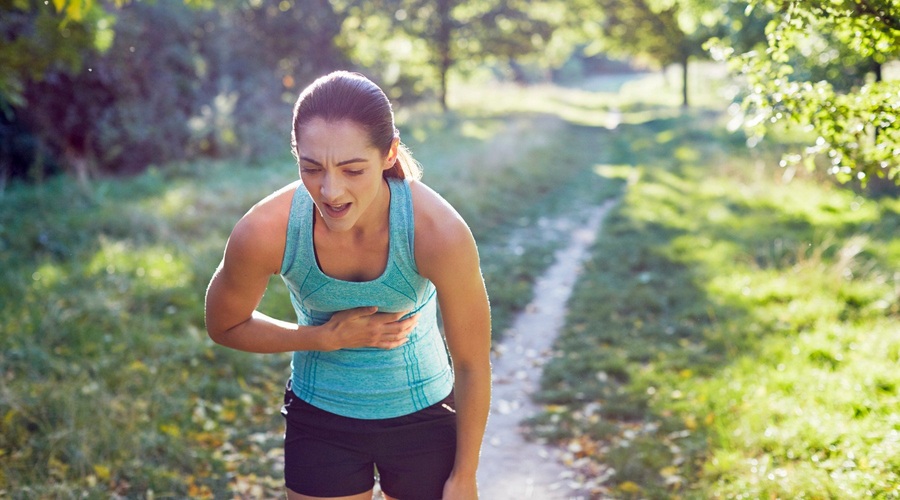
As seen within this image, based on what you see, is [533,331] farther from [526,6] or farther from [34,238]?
[526,6]

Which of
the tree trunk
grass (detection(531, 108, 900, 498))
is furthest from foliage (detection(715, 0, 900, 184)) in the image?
the tree trunk

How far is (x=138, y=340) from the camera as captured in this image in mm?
6316

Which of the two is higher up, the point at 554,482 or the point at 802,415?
the point at 802,415

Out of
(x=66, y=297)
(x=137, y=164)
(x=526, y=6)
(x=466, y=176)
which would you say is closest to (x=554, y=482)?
(x=66, y=297)

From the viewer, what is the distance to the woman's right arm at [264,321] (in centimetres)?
242

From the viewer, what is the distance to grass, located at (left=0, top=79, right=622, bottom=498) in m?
4.70

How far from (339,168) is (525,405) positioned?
4277 mm

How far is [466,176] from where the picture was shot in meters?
14.2

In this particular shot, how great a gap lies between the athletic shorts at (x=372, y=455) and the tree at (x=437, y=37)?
1049 inches

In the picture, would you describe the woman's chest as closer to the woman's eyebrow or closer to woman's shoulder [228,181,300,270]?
woman's shoulder [228,181,300,270]

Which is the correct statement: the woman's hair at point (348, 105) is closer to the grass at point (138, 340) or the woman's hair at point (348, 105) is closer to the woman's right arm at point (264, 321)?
the woman's right arm at point (264, 321)

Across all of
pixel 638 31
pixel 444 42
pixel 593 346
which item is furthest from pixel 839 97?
pixel 638 31

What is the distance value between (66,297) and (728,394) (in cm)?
547

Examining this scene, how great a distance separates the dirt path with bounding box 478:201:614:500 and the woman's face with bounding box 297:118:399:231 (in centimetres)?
303
